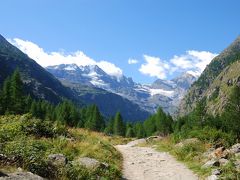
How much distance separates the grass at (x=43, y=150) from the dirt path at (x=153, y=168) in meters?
1.07

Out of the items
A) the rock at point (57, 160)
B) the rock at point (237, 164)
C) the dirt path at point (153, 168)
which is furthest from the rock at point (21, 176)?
the rock at point (237, 164)

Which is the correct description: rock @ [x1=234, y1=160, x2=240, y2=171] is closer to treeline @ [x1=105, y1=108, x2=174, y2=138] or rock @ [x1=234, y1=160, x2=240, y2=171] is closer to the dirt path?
the dirt path

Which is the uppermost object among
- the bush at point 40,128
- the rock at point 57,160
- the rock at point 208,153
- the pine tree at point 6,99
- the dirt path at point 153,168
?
the pine tree at point 6,99

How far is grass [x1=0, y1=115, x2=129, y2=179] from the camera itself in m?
16.3

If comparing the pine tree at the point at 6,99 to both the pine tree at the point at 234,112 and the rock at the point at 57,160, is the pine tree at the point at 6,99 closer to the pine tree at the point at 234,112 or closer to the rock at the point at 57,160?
Answer: the pine tree at the point at 234,112

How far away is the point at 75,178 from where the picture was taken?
17.1m

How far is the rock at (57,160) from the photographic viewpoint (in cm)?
1805

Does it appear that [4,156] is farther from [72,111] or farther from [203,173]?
[72,111]

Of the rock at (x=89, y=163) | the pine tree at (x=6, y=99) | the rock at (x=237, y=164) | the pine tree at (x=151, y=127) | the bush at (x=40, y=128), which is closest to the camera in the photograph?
the rock at (x=89, y=163)

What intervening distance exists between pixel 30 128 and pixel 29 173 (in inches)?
476

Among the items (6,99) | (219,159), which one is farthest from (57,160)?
(6,99)

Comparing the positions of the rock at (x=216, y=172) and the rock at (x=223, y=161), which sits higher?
the rock at (x=223, y=161)

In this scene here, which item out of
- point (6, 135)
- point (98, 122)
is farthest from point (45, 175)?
point (98, 122)

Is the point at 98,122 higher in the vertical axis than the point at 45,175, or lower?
higher
